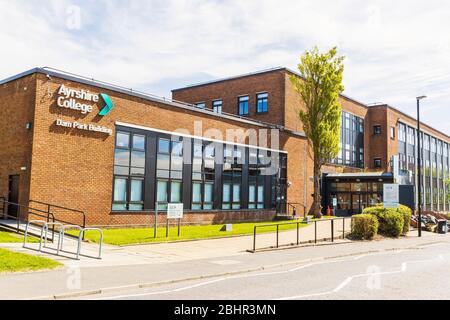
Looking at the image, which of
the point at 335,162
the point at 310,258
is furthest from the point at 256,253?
the point at 335,162

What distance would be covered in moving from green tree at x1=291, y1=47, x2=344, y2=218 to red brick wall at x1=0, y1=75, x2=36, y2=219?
21.0 meters

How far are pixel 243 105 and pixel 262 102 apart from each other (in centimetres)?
229

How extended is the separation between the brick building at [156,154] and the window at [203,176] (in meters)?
0.06

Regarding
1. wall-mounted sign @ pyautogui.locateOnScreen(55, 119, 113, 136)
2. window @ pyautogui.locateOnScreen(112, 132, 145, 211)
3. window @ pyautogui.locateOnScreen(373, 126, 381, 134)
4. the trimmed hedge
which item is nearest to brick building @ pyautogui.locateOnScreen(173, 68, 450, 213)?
window @ pyautogui.locateOnScreen(373, 126, 381, 134)

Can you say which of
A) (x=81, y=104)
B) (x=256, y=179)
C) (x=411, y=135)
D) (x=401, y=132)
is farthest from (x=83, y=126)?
(x=411, y=135)

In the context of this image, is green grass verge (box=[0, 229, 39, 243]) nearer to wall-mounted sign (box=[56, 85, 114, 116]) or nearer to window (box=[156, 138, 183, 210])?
wall-mounted sign (box=[56, 85, 114, 116])

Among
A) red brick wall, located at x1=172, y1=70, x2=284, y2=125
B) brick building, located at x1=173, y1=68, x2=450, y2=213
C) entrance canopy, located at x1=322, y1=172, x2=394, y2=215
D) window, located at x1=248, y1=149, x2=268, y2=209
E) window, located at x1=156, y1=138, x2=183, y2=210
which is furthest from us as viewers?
entrance canopy, located at x1=322, y1=172, x2=394, y2=215

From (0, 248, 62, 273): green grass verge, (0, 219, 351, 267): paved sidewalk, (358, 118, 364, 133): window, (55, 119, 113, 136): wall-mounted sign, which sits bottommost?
(0, 219, 351, 267): paved sidewalk

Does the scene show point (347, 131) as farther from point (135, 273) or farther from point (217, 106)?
point (135, 273)

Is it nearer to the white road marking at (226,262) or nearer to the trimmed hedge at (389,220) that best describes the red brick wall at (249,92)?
the trimmed hedge at (389,220)

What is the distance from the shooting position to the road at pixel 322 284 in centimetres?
873

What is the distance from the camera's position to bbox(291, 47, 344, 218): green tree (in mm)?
34375

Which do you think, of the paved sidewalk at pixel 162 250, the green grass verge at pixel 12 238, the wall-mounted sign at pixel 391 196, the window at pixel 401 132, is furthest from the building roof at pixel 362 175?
the green grass verge at pixel 12 238
